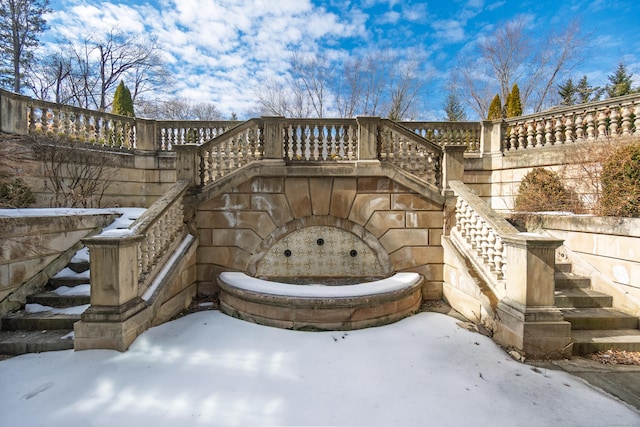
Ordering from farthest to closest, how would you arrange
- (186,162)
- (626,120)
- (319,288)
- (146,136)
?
(146,136), (626,120), (186,162), (319,288)

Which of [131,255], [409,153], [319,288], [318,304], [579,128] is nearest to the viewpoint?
[131,255]

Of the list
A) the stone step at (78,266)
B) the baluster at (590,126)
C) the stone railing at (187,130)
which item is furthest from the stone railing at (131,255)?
the baluster at (590,126)

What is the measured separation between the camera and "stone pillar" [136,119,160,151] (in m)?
9.02

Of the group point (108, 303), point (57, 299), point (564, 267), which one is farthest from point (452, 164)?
point (57, 299)

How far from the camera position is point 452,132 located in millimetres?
9430

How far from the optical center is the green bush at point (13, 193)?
518cm

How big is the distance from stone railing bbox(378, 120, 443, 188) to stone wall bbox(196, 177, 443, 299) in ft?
1.79

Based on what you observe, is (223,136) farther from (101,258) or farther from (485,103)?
(485,103)

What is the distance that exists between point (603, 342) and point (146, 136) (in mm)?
12089

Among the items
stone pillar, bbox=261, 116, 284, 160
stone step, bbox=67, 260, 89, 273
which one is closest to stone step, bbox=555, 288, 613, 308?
stone pillar, bbox=261, 116, 284, 160

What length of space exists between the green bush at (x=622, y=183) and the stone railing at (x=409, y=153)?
268 centimetres

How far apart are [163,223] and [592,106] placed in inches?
426

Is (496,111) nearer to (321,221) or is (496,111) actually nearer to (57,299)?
(321,221)

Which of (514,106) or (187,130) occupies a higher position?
(514,106)
